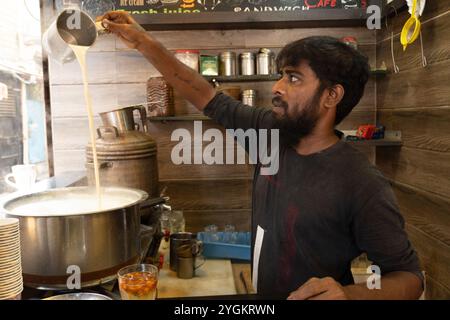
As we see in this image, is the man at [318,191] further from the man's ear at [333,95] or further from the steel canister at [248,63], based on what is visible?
the steel canister at [248,63]

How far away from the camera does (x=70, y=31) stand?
112 centimetres

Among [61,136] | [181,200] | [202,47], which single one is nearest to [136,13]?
[202,47]

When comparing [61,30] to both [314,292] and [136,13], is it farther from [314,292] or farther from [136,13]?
[136,13]

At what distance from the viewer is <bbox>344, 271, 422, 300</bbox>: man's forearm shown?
0.86m

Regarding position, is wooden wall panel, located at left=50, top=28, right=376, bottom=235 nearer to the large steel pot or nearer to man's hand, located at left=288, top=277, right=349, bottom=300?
the large steel pot

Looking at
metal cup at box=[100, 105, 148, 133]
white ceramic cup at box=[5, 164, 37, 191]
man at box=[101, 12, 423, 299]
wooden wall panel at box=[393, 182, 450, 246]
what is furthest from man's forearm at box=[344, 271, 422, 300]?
white ceramic cup at box=[5, 164, 37, 191]

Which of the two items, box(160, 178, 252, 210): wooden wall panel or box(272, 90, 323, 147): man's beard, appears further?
box(160, 178, 252, 210): wooden wall panel

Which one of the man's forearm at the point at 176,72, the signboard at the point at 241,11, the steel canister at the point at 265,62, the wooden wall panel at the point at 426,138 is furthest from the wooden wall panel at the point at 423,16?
the man's forearm at the point at 176,72

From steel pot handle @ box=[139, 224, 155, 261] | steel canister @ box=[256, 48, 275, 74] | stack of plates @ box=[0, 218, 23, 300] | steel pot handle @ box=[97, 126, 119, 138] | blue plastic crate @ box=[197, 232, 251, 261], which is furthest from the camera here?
steel canister @ box=[256, 48, 275, 74]

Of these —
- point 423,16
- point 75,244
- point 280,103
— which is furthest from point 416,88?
point 75,244

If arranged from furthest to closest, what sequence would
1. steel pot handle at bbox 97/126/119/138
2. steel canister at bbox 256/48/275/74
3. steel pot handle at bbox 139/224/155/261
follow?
steel canister at bbox 256/48/275/74
steel pot handle at bbox 97/126/119/138
steel pot handle at bbox 139/224/155/261

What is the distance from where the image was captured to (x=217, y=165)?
2361 millimetres

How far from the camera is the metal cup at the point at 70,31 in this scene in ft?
3.57

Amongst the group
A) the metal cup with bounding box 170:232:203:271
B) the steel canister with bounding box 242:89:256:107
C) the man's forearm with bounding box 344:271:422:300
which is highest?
the steel canister with bounding box 242:89:256:107
